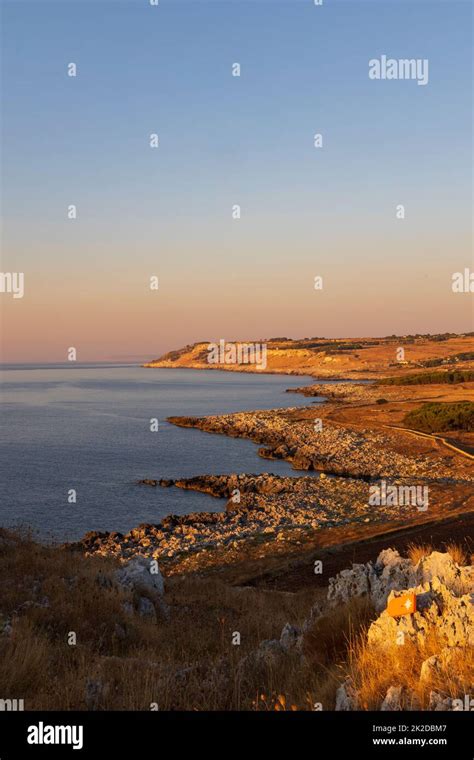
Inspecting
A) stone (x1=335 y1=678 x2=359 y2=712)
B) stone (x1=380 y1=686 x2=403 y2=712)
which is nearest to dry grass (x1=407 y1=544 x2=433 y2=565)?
stone (x1=335 y1=678 x2=359 y2=712)

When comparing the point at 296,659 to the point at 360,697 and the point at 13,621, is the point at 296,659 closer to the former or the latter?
the point at 360,697

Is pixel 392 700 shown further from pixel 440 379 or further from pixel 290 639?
pixel 440 379

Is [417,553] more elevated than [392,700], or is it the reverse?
[392,700]

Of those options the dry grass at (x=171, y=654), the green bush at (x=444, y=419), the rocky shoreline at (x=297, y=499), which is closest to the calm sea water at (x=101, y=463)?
the rocky shoreline at (x=297, y=499)

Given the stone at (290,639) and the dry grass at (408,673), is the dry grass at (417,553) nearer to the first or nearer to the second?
the stone at (290,639)

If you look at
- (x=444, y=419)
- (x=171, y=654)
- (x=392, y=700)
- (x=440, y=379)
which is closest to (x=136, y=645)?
(x=171, y=654)

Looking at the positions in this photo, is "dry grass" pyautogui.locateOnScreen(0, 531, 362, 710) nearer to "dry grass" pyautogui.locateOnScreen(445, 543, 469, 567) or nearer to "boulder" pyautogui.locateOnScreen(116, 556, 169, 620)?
"boulder" pyautogui.locateOnScreen(116, 556, 169, 620)

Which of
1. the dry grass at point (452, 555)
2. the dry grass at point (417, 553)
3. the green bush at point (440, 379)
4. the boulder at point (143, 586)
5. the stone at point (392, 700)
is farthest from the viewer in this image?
the green bush at point (440, 379)
